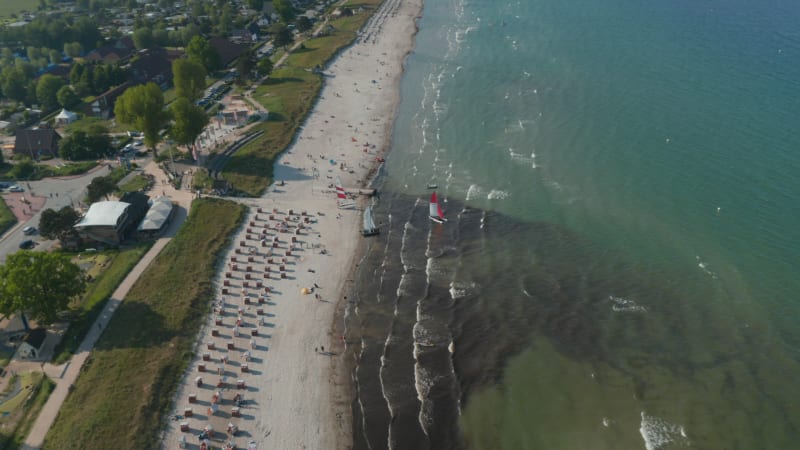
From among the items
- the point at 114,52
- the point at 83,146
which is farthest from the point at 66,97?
the point at 114,52

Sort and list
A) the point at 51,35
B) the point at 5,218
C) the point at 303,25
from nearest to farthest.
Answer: the point at 5,218 < the point at 51,35 < the point at 303,25

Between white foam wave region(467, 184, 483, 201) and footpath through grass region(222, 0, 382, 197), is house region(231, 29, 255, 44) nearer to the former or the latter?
footpath through grass region(222, 0, 382, 197)

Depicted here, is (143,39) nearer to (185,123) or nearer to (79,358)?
(185,123)

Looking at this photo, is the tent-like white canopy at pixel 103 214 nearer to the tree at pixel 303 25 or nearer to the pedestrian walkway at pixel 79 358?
the pedestrian walkway at pixel 79 358

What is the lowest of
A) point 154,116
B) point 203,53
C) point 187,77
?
point 203,53

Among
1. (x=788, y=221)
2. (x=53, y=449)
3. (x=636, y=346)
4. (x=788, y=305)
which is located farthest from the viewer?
(x=788, y=221)

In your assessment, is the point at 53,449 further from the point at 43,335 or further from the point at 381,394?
the point at 381,394

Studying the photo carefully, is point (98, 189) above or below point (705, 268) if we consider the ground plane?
below

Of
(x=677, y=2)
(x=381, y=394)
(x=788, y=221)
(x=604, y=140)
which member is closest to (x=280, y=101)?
(x=604, y=140)
